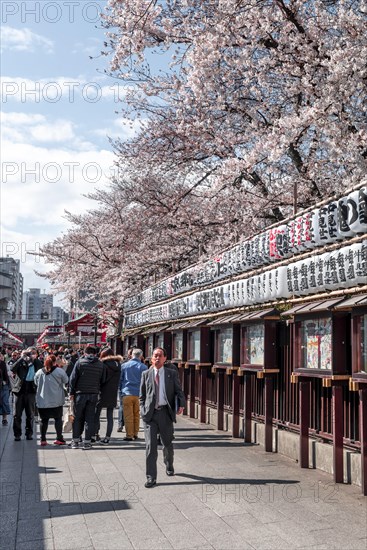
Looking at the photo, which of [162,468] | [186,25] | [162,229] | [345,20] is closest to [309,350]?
[162,468]

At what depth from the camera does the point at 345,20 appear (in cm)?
973

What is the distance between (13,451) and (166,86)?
358 inches

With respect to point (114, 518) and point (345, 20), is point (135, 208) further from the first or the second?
point (114, 518)

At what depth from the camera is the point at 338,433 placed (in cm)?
788

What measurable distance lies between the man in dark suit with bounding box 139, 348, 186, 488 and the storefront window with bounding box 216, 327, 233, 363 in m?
3.81

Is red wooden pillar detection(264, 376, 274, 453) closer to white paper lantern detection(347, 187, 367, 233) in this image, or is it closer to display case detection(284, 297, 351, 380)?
display case detection(284, 297, 351, 380)

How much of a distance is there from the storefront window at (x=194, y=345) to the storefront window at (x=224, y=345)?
1.56 m

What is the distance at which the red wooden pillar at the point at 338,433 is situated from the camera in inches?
310

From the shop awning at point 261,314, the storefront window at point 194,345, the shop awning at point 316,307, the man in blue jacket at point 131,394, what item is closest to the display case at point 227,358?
the shop awning at point 261,314

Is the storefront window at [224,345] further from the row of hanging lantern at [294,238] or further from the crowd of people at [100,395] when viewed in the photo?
the crowd of people at [100,395]

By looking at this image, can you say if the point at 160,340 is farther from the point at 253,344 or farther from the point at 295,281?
the point at 295,281

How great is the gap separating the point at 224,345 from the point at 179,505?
242 inches

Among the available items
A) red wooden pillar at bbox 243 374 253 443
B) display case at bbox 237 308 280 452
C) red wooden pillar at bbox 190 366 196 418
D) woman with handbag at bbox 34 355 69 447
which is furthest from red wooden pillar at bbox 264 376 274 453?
red wooden pillar at bbox 190 366 196 418

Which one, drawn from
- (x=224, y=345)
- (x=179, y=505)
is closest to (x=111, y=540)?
(x=179, y=505)
